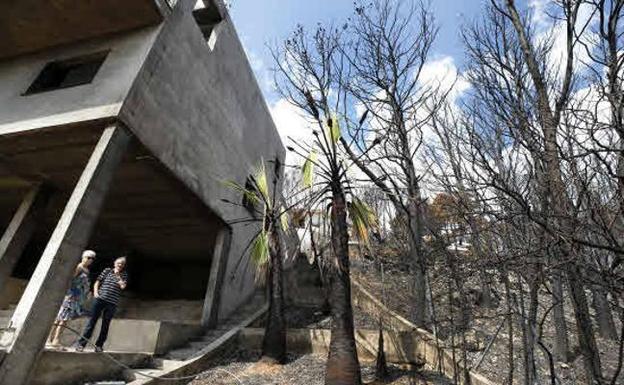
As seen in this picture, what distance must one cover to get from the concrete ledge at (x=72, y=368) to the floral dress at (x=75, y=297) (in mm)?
876

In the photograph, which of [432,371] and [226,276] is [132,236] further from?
[432,371]

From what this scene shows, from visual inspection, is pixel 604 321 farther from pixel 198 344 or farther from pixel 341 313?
→ pixel 198 344

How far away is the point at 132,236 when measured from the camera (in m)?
11.3

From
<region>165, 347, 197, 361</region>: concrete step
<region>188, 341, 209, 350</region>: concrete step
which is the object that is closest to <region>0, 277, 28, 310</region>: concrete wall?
<region>188, 341, 209, 350</region>: concrete step

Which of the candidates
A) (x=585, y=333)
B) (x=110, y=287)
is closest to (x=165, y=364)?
(x=110, y=287)

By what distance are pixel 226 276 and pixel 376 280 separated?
733cm

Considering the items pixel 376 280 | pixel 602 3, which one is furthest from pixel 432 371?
pixel 376 280

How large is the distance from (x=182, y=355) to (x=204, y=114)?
17.6 feet

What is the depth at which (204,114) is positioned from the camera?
8.88 meters

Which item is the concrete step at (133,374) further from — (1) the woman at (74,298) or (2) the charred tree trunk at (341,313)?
(2) the charred tree trunk at (341,313)

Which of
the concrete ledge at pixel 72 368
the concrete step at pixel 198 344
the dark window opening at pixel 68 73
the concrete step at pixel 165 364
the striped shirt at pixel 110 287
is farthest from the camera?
→ the dark window opening at pixel 68 73

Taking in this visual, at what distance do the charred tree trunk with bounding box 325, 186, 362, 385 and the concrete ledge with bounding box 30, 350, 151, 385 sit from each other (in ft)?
10.4

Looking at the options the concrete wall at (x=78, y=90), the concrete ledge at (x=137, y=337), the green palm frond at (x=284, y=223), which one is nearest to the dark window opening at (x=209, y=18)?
the concrete wall at (x=78, y=90)

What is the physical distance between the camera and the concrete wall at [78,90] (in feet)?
20.8
